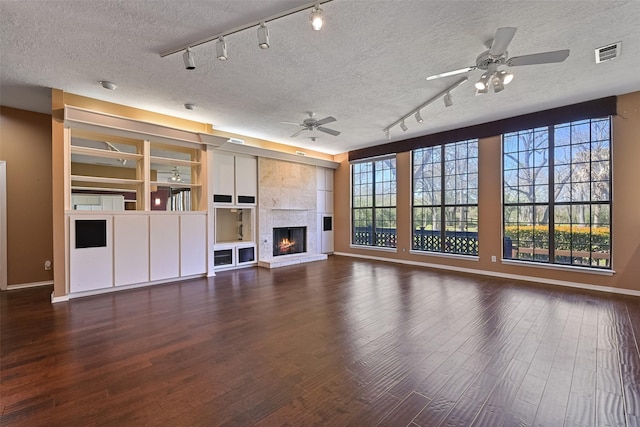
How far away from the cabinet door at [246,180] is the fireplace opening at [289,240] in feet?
3.79

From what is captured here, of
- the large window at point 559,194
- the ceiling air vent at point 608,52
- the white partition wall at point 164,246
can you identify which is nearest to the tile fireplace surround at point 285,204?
the white partition wall at point 164,246

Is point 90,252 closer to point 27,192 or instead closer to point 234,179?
point 27,192

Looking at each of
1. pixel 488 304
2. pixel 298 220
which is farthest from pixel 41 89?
pixel 488 304

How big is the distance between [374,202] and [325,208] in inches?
61.6

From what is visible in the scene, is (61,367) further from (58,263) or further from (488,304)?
(488,304)

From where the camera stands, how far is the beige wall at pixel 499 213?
4.35m

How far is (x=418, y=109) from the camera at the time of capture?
4.87m

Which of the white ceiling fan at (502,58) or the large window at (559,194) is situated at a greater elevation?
the white ceiling fan at (502,58)

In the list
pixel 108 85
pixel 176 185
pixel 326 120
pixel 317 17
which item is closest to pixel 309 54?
pixel 317 17

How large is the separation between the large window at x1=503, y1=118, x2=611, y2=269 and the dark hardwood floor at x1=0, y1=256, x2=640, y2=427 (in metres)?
1.07

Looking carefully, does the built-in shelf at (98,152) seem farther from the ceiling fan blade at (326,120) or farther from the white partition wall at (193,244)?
the ceiling fan blade at (326,120)

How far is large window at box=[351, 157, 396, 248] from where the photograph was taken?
7.70 m

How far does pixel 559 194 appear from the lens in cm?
510

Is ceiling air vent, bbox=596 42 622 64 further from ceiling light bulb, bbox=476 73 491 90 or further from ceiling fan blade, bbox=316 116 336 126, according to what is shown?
ceiling fan blade, bbox=316 116 336 126
